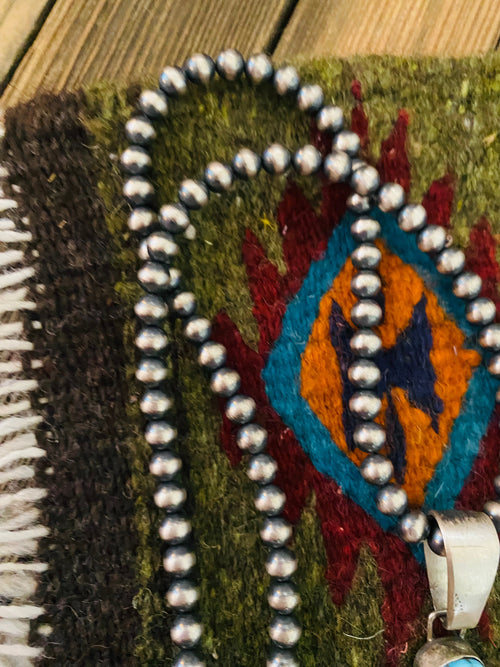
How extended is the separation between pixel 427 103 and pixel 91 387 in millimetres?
289

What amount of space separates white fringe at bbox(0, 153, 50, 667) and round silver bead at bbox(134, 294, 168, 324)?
0.20ft

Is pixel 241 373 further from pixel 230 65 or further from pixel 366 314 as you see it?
pixel 230 65

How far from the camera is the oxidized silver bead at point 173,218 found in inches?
16.9

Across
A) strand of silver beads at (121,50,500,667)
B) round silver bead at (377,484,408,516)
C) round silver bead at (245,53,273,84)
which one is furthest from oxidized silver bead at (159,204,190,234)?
round silver bead at (377,484,408,516)

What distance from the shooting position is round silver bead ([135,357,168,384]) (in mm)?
415

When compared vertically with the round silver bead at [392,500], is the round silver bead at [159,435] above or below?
below

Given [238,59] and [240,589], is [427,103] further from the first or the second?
[240,589]

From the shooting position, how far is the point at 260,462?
0.42 meters

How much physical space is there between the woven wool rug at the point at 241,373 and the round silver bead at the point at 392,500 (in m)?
0.02

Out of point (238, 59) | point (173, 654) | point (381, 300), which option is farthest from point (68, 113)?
point (173, 654)

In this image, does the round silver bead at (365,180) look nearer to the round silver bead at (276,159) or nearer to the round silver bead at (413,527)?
the round silver bead at (276,159)

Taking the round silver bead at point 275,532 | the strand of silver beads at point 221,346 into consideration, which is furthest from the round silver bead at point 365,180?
the round silver bead at point 275,532

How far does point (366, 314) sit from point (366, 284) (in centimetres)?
2

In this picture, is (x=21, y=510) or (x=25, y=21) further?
(x=25, y=21)
